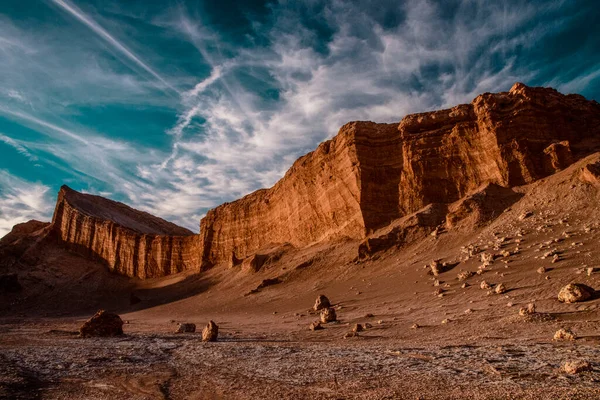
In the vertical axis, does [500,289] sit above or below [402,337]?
above

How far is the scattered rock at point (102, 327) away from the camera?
15.2 metres

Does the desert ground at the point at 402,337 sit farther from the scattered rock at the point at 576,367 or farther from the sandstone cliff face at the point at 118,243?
the sandstone cliff face at the point at 118,243

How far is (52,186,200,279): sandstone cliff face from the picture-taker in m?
56.8

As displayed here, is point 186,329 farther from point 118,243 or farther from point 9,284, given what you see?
point 118,243

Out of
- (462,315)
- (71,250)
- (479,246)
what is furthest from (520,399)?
(71,250)


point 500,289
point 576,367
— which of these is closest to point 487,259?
point 500,289

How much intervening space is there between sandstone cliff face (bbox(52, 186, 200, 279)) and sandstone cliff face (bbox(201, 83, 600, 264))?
27146mm

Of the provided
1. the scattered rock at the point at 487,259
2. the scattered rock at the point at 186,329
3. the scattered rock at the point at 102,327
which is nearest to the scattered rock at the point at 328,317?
the scattered rock at the point at 186,329

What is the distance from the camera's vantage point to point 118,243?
59969 millimetres

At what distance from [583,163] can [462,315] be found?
19329 mm

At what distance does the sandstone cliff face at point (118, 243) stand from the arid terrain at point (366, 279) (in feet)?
1.07

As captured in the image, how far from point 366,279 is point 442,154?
1426 cm

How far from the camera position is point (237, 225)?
5056 centimetres

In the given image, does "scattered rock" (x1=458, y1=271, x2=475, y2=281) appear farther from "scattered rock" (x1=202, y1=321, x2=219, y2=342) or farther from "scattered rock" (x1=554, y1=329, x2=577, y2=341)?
"scattered rock" (x1=202, y1=321, x2=219, y2=342)
